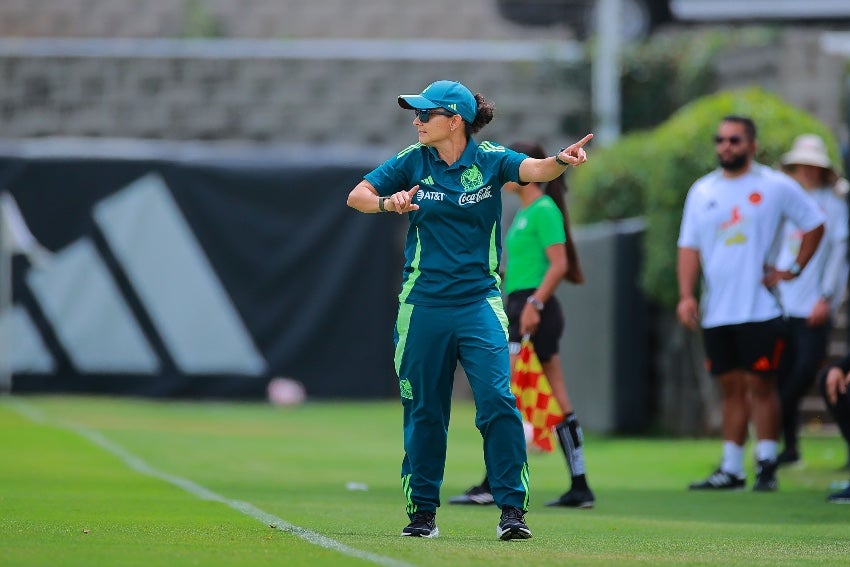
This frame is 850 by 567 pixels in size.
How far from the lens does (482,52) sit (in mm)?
24922

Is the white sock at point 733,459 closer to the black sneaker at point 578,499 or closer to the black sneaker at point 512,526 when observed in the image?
the black sneaker at point 578,499

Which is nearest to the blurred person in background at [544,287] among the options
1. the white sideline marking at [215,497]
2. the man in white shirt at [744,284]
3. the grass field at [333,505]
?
the grass field at [333,505]

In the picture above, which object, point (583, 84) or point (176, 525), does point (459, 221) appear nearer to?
point (176, 525)

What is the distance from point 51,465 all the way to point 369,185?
15.6 ft

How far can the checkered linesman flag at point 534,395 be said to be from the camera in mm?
9883

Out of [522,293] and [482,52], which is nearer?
[522,293]

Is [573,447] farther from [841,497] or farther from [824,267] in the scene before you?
[824,267]

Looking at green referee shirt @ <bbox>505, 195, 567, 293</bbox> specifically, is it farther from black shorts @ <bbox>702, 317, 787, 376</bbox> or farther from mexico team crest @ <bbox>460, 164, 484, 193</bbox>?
mexico team crest @ <bbox>460, 164, 484, 193</bbox>

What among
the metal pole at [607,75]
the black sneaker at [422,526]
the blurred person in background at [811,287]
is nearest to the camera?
the black sneaker at [422,526]

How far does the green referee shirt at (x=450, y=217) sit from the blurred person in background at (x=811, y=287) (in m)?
5.17

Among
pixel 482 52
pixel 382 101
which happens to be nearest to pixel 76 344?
pixel 382 101

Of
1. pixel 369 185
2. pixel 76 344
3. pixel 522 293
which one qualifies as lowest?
pixel 76 344

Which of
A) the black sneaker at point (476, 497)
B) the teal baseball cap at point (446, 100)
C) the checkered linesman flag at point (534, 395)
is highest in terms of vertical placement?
the teal baseball cap at point (446, 100)

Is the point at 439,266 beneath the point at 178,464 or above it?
above
